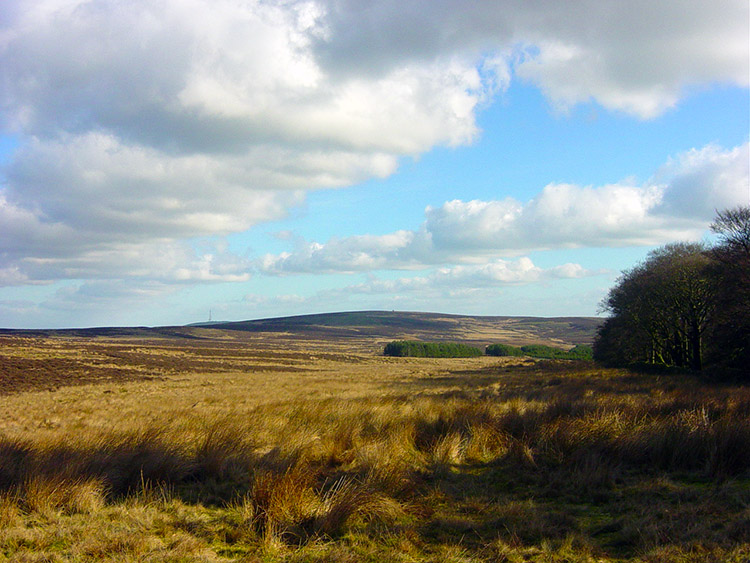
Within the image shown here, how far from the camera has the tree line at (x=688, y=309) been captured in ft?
88.3

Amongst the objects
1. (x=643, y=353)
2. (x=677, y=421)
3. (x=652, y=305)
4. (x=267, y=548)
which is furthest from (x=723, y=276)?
(x=267, y=548)

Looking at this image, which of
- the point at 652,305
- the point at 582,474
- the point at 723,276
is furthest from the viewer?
the point at 652,305

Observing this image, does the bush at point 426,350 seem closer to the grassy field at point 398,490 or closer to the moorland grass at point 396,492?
the grassy field at point 398,490

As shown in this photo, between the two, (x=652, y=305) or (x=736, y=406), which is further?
(x=652, y=305)

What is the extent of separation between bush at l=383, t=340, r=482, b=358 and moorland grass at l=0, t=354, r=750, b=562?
133m

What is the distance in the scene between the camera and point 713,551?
13.1ft

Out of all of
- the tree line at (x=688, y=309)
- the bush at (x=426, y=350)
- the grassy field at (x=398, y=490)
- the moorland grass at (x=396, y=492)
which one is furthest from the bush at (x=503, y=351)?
the moorland grass at (x=396, y=492)

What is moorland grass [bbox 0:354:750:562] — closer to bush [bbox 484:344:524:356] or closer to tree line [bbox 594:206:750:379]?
tree line [bbox 594:206:750:379]

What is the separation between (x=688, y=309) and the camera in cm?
3953

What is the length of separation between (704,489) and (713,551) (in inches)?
80.6

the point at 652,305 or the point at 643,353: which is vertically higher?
the point at 652,305

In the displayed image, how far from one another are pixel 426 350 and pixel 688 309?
4409 inches

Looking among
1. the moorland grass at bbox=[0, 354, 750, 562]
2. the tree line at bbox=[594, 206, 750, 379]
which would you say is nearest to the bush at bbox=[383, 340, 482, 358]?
the tree line at bbox=[594, 206, 750, 379]

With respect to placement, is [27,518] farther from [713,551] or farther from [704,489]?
[704,489]
